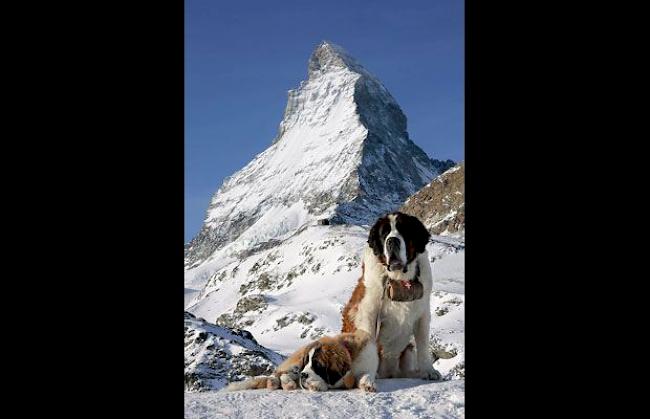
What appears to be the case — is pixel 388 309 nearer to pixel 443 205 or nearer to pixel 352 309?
pixel 352 309

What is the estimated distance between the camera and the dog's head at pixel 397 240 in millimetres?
7012

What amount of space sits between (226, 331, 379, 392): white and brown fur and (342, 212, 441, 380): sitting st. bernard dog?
0.37m

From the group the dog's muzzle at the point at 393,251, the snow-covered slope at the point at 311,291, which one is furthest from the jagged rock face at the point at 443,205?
the dog's muzzle at the point at 393,251

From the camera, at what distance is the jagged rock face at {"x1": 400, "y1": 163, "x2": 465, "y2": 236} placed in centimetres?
15325

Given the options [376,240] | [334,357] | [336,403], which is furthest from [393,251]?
[336,403]

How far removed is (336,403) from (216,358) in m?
38.8

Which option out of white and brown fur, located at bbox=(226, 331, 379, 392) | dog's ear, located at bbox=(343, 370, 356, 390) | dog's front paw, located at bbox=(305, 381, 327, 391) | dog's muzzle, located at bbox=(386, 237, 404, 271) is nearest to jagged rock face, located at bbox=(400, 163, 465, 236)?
dog's muzzle, located at bbox=(386, 237, 404, 271)

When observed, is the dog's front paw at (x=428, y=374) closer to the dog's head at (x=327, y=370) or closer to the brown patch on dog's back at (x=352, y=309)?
the brown patch on dog's back at (x=352, y=309)
